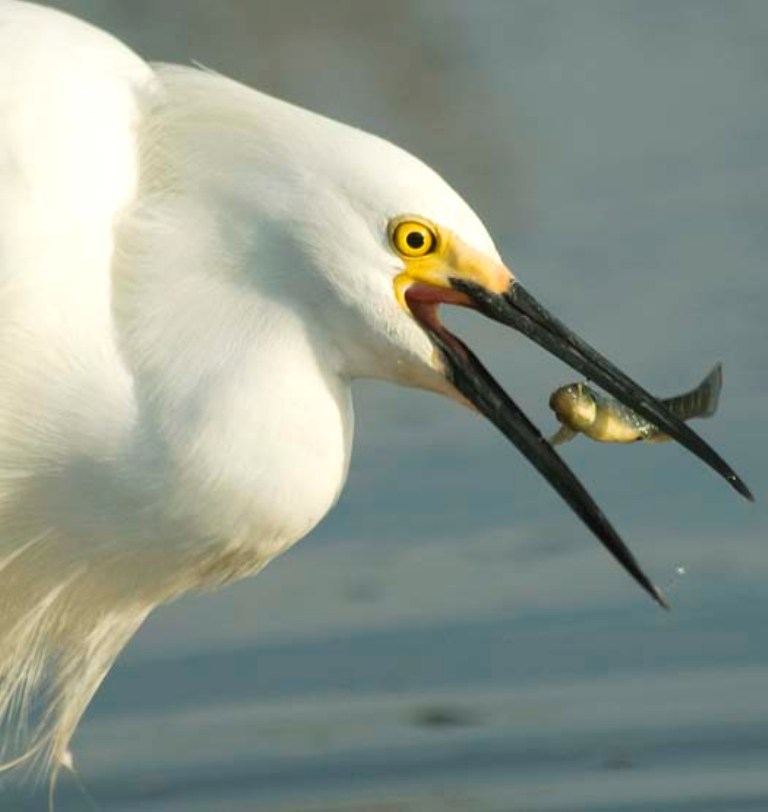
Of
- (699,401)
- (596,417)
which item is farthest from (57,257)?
(699,401)

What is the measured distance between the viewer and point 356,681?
6.93m

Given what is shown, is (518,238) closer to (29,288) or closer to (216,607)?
Answer: (216,607)

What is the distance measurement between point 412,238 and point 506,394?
1.19ft

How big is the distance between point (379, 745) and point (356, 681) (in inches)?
8.5

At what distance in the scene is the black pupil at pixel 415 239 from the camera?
5.05 m

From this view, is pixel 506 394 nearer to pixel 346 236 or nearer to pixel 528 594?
pixel 346 236

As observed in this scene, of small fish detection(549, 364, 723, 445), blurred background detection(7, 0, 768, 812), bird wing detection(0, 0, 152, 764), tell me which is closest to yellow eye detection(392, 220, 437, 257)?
bird wing detection(0, 0, 152, 764)

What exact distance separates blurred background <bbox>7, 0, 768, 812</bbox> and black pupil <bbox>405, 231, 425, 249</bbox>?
1.84 meters

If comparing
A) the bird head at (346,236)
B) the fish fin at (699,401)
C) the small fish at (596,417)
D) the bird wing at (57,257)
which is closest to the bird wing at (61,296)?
the bird wing at (57,257)

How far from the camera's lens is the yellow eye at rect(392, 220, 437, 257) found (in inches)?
199

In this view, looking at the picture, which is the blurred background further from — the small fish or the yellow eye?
the yellow eye

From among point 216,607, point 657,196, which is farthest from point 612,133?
point 216,607

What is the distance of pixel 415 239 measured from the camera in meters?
5.06

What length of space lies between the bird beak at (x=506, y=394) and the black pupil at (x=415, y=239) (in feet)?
0.25
